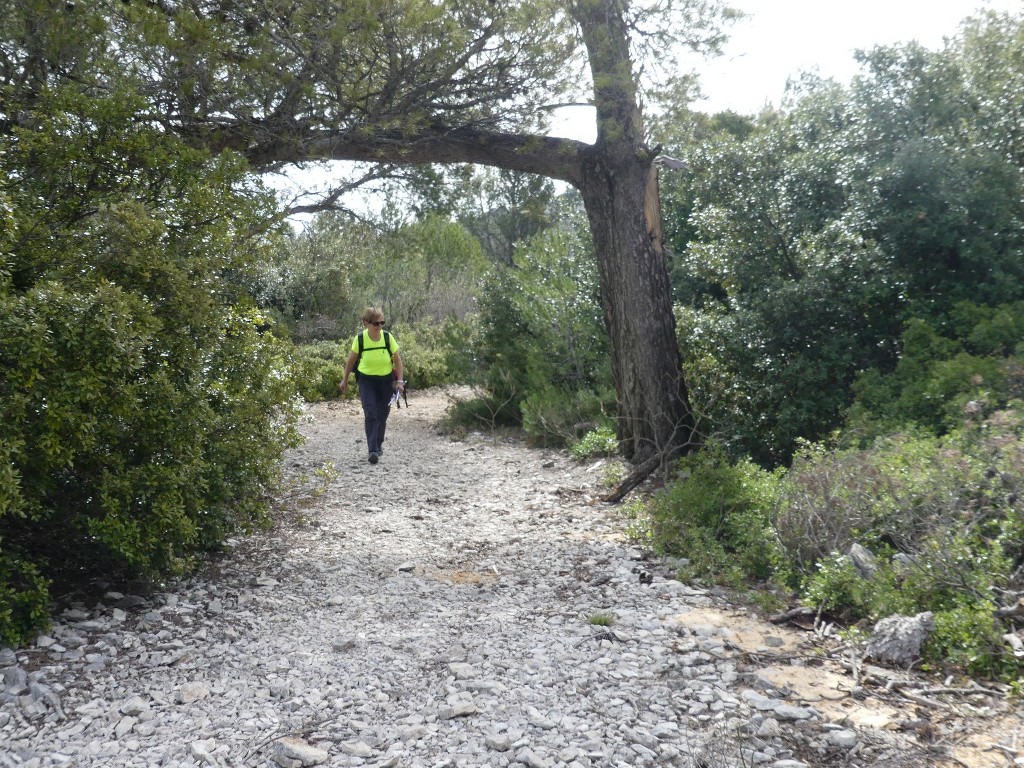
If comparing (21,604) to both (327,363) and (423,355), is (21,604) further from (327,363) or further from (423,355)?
(423,355)

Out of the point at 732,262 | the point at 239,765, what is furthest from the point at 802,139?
the point at 239,765

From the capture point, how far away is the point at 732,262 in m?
9.70

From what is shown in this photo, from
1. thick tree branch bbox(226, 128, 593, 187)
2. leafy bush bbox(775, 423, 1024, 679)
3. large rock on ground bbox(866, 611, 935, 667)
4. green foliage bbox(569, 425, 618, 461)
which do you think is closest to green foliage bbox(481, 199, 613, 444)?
green foliage bbox(569, 425, 618, 461)

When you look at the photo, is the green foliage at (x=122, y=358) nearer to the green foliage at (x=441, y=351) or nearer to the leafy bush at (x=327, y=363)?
the leafy bush at (x=327, y=363)

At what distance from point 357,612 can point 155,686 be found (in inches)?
51.9

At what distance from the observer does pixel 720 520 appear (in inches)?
253

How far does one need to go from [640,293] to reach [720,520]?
2993 millimetres

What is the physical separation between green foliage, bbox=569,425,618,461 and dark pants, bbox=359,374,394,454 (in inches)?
87.6

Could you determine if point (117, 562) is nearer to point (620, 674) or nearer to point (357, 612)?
point (357, 612)

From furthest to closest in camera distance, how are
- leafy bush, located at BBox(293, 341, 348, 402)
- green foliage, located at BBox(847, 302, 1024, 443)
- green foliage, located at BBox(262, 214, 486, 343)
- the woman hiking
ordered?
green foliage, located at BBox(262, 214, 486, 343) → leafy bush, located at BBox(293, 341, 348, 402) → the woman hiking → green foliage, located at BBox(847, 302, 1024, 443)

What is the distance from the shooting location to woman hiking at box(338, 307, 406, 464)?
32.1 feet

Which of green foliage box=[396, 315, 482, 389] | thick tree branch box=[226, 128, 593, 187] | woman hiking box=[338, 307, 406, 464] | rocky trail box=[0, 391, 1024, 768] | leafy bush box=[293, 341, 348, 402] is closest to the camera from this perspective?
rocky trail box=[0, 391, 1024, 768]

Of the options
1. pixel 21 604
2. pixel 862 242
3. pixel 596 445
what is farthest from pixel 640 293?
pixel 21 604

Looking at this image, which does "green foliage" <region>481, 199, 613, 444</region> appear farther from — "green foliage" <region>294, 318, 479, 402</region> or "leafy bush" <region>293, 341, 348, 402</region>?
"leafy bush" <region>293, 341, 348, 402</region>
